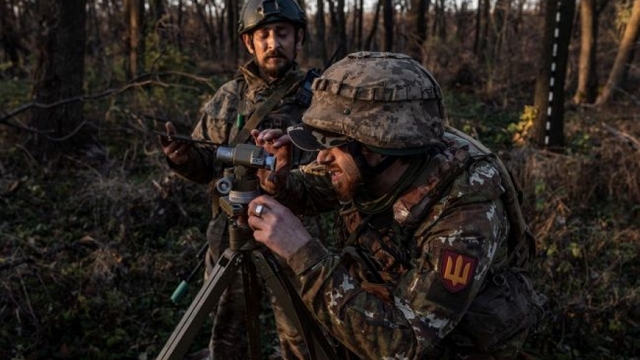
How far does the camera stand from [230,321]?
3.30 m

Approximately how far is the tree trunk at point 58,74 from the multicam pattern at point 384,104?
18.5ft

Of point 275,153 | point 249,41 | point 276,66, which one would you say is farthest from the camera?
point 249,41

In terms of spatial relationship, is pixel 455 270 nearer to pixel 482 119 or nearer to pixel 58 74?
pixel 58 74

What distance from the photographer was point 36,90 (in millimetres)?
6980

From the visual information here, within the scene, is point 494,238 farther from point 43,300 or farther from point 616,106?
point 616,106

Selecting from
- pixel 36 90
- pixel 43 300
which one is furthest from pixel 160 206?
pixel 36 90

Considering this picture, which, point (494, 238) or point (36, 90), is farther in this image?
point (36, 90)

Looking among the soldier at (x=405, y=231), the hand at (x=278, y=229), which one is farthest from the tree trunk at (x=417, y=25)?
the hand at (x=278, y=229)

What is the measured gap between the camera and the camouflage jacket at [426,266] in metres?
1.81

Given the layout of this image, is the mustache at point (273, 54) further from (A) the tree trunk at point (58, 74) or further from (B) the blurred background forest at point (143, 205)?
(A) the tree trunk at point (58, 74)

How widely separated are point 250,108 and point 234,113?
4.6 inches

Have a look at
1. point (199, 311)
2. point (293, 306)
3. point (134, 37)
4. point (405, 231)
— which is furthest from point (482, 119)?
point (199, 311)

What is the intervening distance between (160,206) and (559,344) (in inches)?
158

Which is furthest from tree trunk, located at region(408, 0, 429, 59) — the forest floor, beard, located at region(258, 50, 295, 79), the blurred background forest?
beard, located at region(258, 50, 295, 79)
